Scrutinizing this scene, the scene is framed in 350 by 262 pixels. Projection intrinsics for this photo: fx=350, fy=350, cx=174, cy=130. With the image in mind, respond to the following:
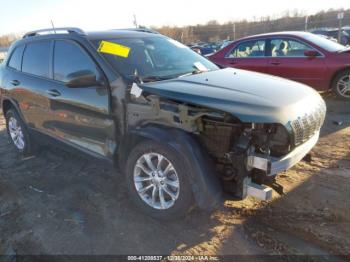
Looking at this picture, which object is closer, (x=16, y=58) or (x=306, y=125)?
(x=306, y=125)

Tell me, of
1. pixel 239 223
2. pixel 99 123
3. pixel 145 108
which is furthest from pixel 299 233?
pixel 99 123

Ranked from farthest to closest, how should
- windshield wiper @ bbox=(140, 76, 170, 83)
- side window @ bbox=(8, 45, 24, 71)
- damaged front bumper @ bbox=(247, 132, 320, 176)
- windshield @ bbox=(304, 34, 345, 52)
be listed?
windshield @ bbox=(304, 34, 345, 52), side window @ bbox=(8, 45, 24, 71), windshield wiper @ bbox=(140, 76, 170, 83), damaged front bumper @ bbox=(247, 132, 320, 176)

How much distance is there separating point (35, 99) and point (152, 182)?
2314 millimetres

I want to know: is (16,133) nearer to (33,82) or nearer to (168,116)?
(33,82)

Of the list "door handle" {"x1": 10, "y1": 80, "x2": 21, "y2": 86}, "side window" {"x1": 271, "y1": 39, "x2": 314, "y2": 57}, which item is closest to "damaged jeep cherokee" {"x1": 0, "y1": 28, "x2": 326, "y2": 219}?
"door handle" {"x1": 10, "y1": 80, "x2": 21, "y2": 86}

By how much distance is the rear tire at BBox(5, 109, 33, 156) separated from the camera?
5.50 meters

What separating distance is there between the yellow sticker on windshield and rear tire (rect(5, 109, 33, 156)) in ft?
7.43

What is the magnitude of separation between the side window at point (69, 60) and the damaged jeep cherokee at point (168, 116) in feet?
0.05

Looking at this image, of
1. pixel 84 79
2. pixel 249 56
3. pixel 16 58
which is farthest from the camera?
pixel 249 56

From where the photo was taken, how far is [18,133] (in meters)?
5.76

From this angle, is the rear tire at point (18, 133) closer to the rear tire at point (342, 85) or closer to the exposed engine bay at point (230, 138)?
the exposed engine bay at point (230, 138)

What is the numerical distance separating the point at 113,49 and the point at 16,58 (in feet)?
7.66

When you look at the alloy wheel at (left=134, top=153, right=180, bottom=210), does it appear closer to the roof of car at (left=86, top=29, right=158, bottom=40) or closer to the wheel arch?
the roof of car at (left=86, top=29, right=158, bottom=40)

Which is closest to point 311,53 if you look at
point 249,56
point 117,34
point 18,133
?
point 249,56
